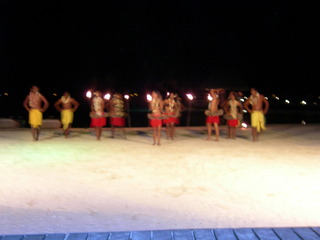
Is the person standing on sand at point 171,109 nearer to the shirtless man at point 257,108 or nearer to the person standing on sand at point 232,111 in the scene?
the person standing on sand at point 232,111

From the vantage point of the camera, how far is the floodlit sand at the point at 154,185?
5.39m

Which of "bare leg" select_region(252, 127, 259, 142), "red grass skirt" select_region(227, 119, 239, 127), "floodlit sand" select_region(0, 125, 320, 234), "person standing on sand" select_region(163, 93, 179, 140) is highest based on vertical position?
"person standing on sand" select_region(163, 93, 179, 140)

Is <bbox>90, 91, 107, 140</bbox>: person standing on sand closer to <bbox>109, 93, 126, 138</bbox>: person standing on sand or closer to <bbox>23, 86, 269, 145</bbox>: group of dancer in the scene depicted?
<bbox>23, 86, 269, 145</bbox>: group of dancer

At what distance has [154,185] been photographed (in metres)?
7.57

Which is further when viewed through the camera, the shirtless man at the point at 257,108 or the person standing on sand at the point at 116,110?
the person standing on sand at the point at 116,110

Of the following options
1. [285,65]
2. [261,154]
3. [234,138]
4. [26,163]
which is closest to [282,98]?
[285,65]

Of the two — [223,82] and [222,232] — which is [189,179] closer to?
[222,232]

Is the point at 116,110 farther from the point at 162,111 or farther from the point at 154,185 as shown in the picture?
the point at 154,185

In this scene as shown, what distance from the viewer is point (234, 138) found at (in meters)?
14.5

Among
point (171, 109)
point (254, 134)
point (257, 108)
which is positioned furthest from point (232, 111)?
point (171, 109)

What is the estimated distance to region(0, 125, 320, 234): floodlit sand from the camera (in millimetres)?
5387

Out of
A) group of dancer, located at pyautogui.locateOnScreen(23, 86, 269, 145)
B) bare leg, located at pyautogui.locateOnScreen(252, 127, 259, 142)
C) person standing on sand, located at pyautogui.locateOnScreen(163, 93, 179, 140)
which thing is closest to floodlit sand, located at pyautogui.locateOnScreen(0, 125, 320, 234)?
bare leg, located at pyautogui.locateOnScreen(252, 127, 259, 142)

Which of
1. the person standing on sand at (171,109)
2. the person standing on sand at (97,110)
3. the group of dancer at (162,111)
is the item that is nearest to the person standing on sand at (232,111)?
the group of dancer at (162,111)

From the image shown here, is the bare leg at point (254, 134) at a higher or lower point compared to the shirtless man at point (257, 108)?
lower
